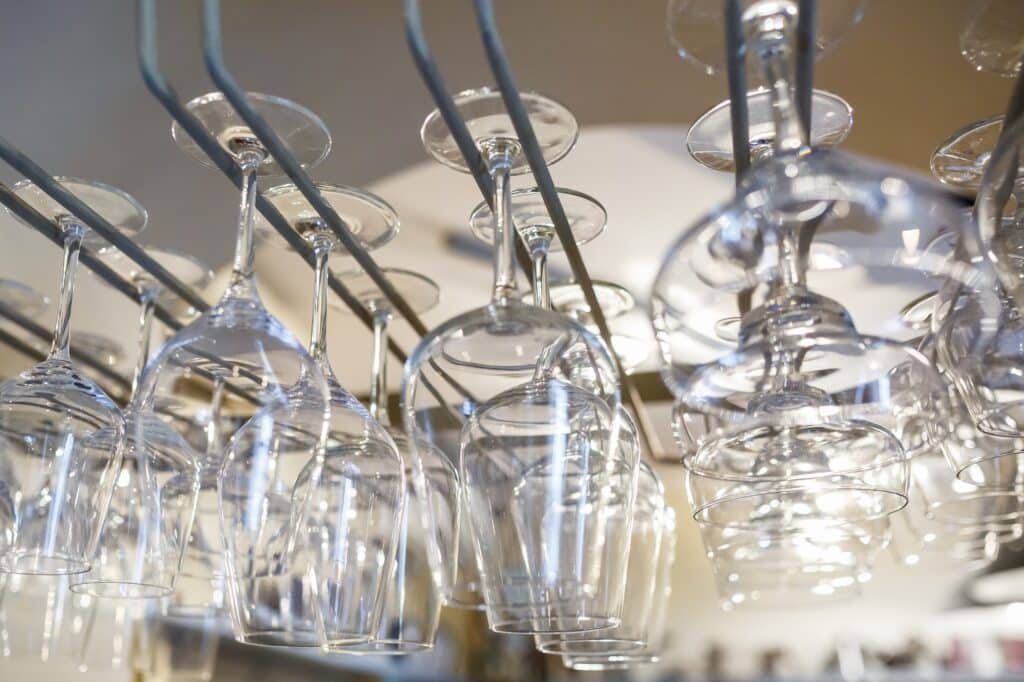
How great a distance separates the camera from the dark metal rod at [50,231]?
1.70ft

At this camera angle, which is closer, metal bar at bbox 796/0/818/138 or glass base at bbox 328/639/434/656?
metal bar at bbox 796/0/818/138

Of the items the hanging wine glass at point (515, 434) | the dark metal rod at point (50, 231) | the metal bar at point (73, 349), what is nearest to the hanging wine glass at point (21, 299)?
the metal bar at point (73, 349)

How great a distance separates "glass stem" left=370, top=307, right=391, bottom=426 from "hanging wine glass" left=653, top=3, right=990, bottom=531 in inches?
9.4

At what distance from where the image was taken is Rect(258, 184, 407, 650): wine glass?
458 mm

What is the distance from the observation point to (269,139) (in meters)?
0.45

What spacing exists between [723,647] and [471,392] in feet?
6.85

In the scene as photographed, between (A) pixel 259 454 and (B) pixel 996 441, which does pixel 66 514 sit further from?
(B) pixel 996 441

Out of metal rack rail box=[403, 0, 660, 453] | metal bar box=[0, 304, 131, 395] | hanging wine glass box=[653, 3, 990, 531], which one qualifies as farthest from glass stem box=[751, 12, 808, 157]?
metal bar box=[0, 304, 131, 395]

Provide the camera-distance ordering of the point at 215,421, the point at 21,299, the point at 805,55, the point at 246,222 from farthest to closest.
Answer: the point at 21,299
the point at 215,421
the point at 246,222
the point at 805,55

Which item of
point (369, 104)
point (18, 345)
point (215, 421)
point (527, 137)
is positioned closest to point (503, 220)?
point (527, 137)

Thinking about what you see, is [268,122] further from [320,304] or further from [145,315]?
[145,315]

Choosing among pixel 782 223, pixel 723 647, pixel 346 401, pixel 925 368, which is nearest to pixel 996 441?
pixel 925 368

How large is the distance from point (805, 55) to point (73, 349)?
669mm

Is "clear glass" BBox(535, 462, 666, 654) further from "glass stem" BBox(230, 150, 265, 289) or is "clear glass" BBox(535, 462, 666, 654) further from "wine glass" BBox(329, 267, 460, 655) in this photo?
"glass stem" BBox(230, 150, 265, 289)
